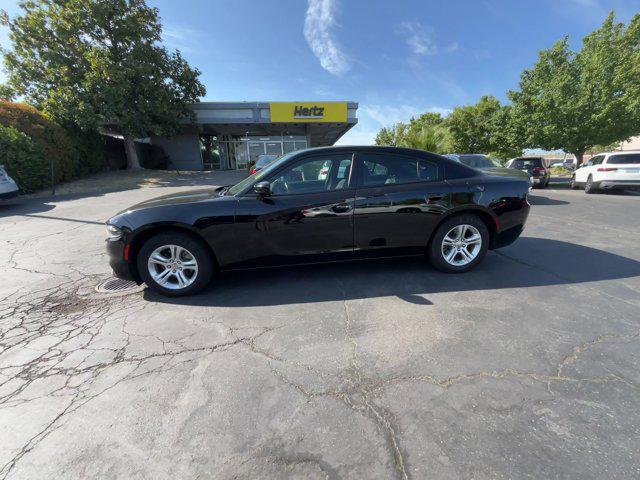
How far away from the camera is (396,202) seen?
339 cm

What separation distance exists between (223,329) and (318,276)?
55.9 inches

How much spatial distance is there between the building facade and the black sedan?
68.9ft

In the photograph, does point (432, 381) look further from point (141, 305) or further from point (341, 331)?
point (141, 305)

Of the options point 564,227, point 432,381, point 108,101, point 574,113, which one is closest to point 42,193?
point 108,101

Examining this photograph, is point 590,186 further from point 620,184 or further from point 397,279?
point 397,279

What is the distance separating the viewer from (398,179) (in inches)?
138

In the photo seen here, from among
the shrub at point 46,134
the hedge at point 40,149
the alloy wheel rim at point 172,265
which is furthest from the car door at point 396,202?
the shrub at point 46,134

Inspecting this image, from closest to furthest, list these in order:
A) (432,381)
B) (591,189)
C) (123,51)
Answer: (432,381)
(591,189)
(123,51)

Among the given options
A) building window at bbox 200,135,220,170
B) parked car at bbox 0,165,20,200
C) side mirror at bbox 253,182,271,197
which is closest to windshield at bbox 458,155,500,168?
side mirror at bbox 253,182,271,197

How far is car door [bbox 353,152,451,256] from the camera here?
336cm

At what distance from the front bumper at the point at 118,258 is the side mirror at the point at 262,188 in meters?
1.55

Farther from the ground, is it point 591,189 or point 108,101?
point 108,101

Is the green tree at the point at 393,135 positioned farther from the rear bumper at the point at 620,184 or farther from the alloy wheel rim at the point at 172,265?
the alloy wheel rim at the point at 172,265

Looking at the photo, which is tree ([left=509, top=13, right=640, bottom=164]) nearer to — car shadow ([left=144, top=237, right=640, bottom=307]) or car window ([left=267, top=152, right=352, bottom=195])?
car shadow ([left=144, top=237, right=640, bottom=307])
